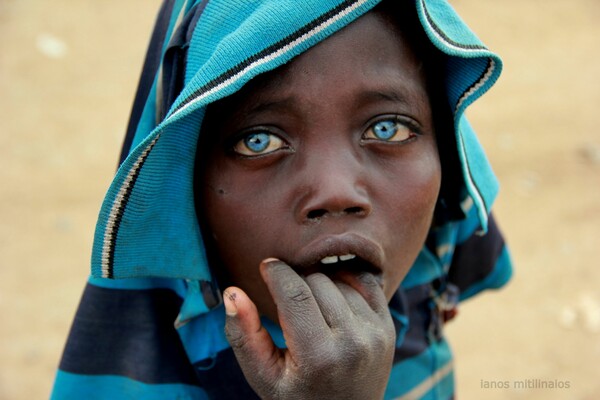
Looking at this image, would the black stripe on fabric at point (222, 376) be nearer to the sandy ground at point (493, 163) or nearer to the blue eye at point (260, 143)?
the blue eye at point (260, 143)

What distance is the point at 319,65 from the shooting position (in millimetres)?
1330

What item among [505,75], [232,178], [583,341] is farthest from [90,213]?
[505,75]

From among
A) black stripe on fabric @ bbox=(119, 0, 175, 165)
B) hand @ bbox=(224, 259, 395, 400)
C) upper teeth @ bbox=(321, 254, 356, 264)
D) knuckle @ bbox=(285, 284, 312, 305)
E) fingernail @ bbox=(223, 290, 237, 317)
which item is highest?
black stripe on fabric @ bbox=(119, 0, 175, 165)

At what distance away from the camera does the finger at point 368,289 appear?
1325 millimetres

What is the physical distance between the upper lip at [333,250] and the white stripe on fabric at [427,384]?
0.68 m

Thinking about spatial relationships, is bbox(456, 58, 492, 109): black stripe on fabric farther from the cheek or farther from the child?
the cheek

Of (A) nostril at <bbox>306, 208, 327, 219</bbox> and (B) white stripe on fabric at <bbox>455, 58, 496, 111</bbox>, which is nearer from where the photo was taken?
(A) nostril at <bbox>306, 208, 327, 219</bbox>

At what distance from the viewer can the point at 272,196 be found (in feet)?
4.43

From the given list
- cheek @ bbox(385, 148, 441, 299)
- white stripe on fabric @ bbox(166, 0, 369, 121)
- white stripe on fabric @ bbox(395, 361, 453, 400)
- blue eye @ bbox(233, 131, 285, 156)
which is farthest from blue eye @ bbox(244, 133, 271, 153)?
white stripe on fabric @ bbox(395, 361, 453, 400)

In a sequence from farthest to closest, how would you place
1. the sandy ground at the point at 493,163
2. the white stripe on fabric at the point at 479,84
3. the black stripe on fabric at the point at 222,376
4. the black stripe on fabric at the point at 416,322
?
the sandy ground at the point at 493,163, the black stripe on fabric at the point at 416,322, the black stripe on fabric at the point at 222,376, the white stripe on fabric at the point at 479,84

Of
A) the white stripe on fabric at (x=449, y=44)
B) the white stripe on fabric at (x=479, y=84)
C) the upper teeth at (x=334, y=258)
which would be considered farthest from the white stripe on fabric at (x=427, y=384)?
the white stripe on fabric at (x=449, y=44)

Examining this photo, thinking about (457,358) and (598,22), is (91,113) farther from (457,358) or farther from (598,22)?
(598,22)

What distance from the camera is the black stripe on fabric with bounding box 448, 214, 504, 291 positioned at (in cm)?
204

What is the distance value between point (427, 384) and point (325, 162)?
0.90 metres
